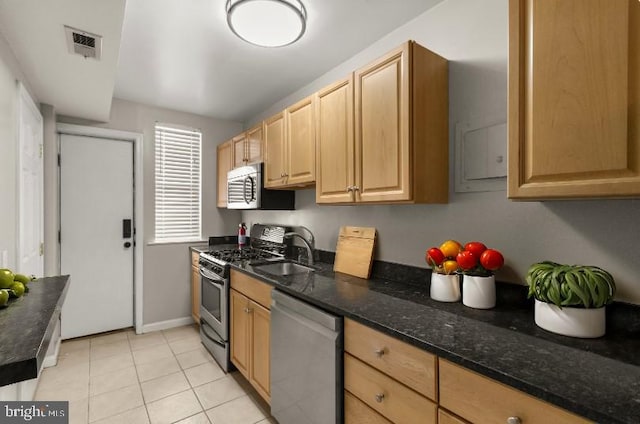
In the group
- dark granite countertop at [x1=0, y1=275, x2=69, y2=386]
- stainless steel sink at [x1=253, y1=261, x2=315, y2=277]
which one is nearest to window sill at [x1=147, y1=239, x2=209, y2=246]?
stainless steel sink at [x1=253, y1=261, x2=315, y2=277]

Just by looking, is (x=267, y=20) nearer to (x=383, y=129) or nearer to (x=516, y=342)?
(x=383, y=129)

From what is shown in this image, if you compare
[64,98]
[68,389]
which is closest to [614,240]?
[68,389]

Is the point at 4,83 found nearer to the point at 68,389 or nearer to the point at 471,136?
the point at 68,389

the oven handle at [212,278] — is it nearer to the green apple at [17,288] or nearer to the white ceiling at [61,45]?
the green apple at [17,288]

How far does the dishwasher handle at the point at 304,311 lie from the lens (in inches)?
54.6

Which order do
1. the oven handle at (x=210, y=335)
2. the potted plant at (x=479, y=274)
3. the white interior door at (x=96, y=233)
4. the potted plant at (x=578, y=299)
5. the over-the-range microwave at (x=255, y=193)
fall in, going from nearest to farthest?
the potted plant at (x=578, y=299)
the potted plant at (x=479, y=274)
the oven handle at (x=210, y=335)
the over-the-range microwave at (x=255, y=193)
the white interior door at (x=96, y=233)

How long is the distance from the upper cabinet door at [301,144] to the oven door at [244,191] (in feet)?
1.52

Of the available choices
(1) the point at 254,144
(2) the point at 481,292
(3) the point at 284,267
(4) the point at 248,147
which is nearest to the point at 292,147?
(1) the point at 254,144

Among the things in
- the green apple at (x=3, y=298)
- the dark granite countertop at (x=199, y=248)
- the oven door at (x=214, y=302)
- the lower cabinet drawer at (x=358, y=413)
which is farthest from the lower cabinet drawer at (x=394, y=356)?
the dark granite countertop at (x=199, y=248)

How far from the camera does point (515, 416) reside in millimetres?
810

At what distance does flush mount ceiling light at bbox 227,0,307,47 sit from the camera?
150cm

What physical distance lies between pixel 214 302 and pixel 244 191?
41.3 inches

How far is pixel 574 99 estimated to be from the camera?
0.96m

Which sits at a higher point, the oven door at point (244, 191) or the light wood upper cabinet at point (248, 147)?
the light wood upper cabinet at point (248, 147)
